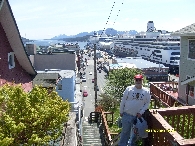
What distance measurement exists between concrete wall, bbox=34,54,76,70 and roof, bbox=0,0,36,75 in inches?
1092

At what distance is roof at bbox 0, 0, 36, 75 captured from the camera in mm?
10469

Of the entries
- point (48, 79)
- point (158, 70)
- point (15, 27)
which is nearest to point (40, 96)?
point (15, 27)

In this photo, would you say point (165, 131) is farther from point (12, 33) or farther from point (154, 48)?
point (154, 48)

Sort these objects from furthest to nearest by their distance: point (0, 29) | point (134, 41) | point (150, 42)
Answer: point (134, 41) → point (150, 42) → point (0, 29)

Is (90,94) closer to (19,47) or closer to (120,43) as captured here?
(19,47)

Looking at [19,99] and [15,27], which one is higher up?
[15,27]

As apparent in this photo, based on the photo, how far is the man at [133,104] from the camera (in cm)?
564

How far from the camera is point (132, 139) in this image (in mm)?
5484

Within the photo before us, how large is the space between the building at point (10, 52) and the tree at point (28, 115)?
3.14m

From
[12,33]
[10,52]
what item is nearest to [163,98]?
[10,52]

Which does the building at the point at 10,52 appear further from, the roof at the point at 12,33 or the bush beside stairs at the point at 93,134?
the bush beside stairs at the point at 93,134

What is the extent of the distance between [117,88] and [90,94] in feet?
96.8

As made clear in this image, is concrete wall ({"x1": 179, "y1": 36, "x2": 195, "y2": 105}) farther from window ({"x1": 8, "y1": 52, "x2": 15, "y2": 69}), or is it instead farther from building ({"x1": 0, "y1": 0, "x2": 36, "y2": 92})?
window ({"x1": 8, "y1": 52, "x2": 15, "y2": 69})

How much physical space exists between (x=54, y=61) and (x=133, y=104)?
37088 millimetres
